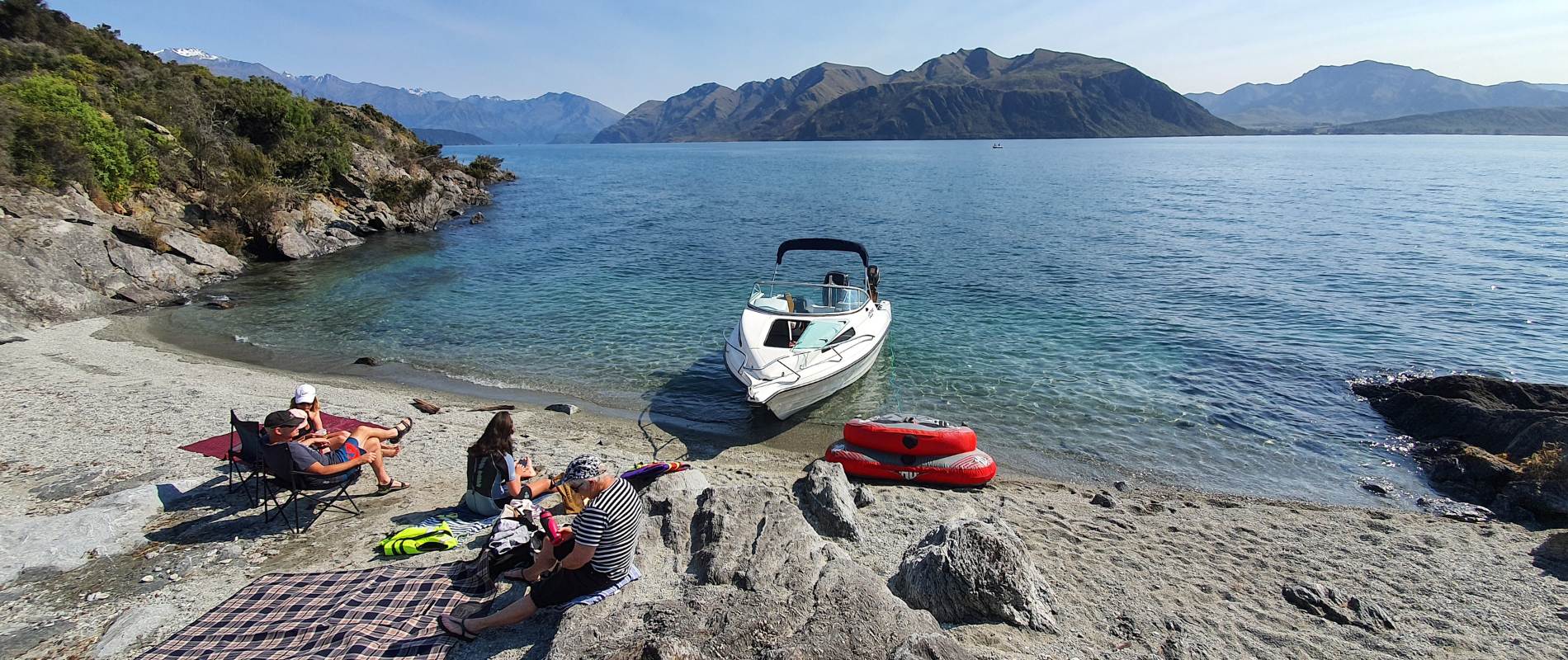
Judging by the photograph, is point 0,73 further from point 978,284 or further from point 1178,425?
point 1178,425

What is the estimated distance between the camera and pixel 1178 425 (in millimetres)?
13141

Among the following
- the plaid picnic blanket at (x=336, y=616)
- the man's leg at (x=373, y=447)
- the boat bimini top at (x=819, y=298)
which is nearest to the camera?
the plaid picnic blanket at (x=336, y=616)

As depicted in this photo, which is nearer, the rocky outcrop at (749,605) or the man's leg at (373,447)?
the rocky outcrop at (749,605)

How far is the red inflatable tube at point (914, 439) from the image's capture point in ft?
33.9

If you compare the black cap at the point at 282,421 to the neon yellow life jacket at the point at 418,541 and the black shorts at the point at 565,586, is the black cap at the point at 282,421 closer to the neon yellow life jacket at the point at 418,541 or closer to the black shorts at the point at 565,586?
the neon yellow life jacket at the point at 418,541

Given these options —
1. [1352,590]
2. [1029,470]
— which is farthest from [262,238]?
[1352,590]

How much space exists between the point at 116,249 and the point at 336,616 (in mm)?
22689

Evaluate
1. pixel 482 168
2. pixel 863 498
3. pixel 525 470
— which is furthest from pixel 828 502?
pixel 482 168

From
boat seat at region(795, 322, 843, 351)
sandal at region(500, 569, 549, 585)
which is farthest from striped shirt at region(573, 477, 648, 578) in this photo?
boat seat at region(795, 322, 843, 351)

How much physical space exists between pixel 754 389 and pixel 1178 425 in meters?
8.19

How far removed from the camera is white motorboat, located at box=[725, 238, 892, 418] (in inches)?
500

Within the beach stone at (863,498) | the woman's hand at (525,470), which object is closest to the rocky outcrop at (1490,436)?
the beach stone at (863,498)

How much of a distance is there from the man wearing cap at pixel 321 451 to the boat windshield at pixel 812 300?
8278 millimetres

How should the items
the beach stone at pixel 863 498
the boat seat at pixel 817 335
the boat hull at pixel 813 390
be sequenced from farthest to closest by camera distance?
the boat seat at pixel 817 335
the boat hull at pixel 813 390
the beach stone at pixel 863 498
